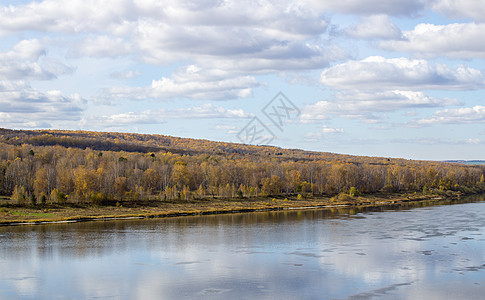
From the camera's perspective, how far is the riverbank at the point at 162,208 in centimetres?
5431

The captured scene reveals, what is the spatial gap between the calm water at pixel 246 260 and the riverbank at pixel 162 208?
4.91 metres

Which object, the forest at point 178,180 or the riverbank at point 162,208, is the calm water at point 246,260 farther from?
the forest at point 178,180

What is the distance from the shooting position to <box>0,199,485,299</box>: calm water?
24.3 metres

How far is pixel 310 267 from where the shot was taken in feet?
96.3

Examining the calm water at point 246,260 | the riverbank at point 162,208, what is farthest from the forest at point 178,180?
the calm water at point 246,260

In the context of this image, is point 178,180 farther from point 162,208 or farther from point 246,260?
point 246,260

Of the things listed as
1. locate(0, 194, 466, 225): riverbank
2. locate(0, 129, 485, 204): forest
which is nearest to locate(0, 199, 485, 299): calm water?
locate(0, 194, 466, 225): riverbank

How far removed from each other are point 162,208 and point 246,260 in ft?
112

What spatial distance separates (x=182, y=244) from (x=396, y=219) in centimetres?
2678

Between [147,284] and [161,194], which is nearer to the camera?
[147,284]

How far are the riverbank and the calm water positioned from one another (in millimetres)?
4915

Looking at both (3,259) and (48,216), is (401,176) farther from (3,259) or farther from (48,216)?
(3,259)

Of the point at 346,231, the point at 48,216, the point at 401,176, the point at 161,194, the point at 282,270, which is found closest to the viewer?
the point at 282,270

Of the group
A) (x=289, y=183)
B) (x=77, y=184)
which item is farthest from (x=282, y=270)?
(x=289, y=183)
